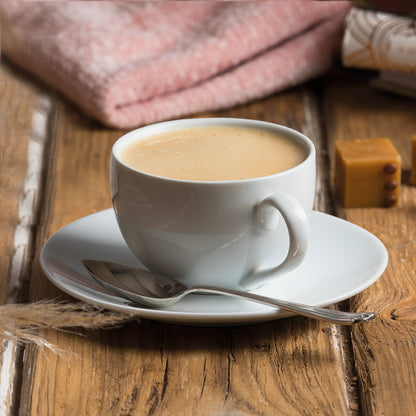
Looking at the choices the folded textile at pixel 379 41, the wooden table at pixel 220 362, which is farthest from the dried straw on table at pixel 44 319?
the folded textile at pixel 379 41

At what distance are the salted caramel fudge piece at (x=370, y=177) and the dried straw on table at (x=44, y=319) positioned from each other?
419 millimetres

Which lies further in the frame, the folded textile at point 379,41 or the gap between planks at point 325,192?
the folded textile at point 379,41

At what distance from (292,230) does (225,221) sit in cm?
6

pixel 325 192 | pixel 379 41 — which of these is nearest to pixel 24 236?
pixel 325 192

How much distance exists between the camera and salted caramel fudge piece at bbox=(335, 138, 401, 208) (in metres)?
0.97

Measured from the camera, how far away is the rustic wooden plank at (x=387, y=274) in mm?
602

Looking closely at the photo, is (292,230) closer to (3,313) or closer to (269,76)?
(3,313)

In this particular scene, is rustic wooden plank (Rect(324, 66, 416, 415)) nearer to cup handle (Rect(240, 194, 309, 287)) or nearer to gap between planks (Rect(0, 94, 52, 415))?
cup handle (Rect(240, 194, 309, 287))

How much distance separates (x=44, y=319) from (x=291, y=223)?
23 centimetres

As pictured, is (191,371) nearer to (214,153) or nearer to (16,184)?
(214,153)

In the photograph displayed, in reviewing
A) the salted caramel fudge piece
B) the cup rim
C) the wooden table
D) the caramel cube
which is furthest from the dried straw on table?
the caramel cube

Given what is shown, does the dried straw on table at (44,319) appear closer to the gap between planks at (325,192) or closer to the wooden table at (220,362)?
the wooden table at (220,362)

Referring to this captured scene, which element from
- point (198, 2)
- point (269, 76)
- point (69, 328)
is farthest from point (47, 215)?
point (198, 2)

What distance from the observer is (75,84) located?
1237 millimetres
